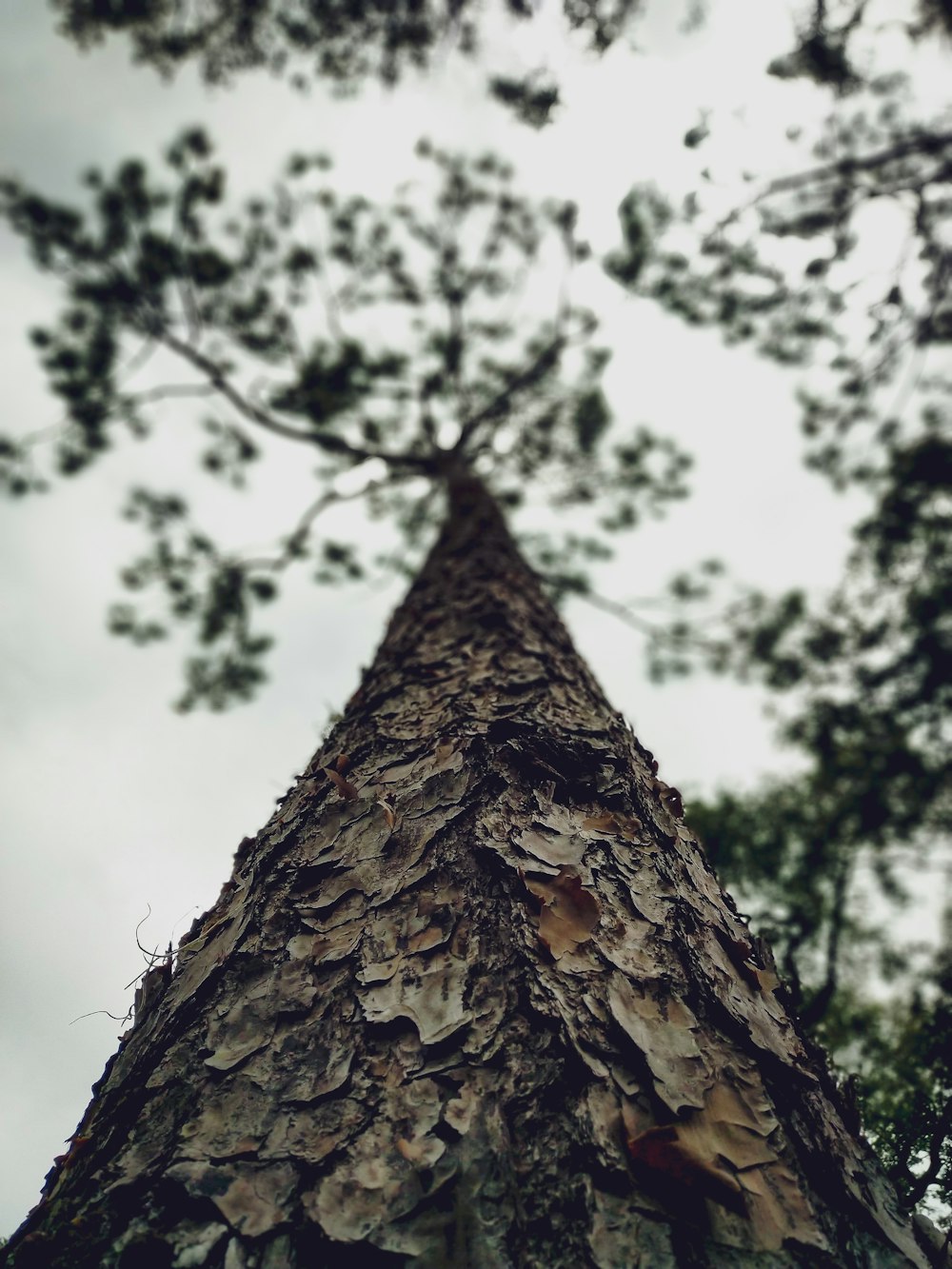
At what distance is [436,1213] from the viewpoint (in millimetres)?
796

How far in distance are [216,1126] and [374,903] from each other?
0.40m

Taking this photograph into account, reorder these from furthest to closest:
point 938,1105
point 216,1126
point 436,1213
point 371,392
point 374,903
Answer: point 371,392
point 938,1105
point 374,903
point 216,1126
point 436,1213

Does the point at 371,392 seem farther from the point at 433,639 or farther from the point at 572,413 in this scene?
the point at 433,639

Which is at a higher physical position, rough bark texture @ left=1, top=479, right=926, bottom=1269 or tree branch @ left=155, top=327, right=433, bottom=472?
tree branch @ left=155, top=327, right=433, bottom=472

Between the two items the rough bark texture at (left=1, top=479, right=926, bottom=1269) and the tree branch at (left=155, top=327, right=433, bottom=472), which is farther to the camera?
the tree branch at (left=155, top=327, right=433, bottom=472)

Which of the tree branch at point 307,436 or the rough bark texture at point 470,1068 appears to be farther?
the tree branch at point 307,436

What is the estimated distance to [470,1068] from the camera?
938mm

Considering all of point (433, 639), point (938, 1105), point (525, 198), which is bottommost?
point (938, 1105)

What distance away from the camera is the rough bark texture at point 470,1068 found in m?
0.80

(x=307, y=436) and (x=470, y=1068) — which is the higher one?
(x=307, y=436)

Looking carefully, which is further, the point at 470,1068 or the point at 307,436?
the point at 307,436

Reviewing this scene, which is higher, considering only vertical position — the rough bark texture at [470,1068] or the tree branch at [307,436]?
the tree branch at [307,436]

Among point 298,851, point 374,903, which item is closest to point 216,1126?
point 374,903

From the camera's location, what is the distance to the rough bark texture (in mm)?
800
